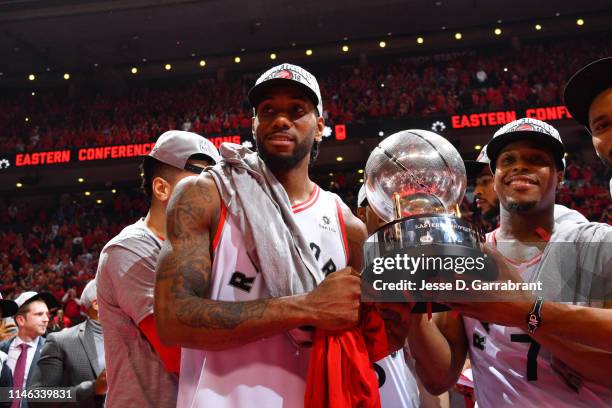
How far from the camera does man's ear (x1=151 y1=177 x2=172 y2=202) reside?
2.61 metres

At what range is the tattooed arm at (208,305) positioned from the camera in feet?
4.75

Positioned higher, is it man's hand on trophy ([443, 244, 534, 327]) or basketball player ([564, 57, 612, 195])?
basketball player ([564, 57, 612, 195])

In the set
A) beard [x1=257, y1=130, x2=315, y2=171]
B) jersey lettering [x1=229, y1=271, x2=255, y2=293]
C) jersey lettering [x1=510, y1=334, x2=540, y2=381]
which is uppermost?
beard [x1=257, y1=130, x2=315, y2=171]

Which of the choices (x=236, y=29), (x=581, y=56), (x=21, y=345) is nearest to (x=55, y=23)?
(x=236, y=29)

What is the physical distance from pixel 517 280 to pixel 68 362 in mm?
3281

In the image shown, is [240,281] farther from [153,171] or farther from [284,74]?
[153,171]

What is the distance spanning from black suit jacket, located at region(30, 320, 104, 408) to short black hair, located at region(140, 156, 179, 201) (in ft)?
5.33

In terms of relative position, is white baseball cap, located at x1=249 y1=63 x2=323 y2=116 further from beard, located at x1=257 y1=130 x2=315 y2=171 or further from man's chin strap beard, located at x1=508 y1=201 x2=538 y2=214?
man's chin strap beard, located at x1=508 y1=201 x2=538 y2=214

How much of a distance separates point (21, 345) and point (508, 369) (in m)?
4.77

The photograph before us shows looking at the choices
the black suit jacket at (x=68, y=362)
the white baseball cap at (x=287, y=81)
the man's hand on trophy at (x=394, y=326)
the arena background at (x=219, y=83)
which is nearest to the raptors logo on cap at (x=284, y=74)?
the white baseball cap at (x=287, y=81)

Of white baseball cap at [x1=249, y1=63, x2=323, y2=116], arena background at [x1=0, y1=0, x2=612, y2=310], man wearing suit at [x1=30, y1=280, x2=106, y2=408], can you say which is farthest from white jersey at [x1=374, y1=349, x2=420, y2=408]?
arena background at [x1=0, y1=0, x2=612, y2=310]

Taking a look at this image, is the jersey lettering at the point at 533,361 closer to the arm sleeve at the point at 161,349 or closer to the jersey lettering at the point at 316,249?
the jersey lettering at the point at 316,249

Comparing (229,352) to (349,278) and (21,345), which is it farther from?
(21,345)

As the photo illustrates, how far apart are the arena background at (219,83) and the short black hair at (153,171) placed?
13.5 m
